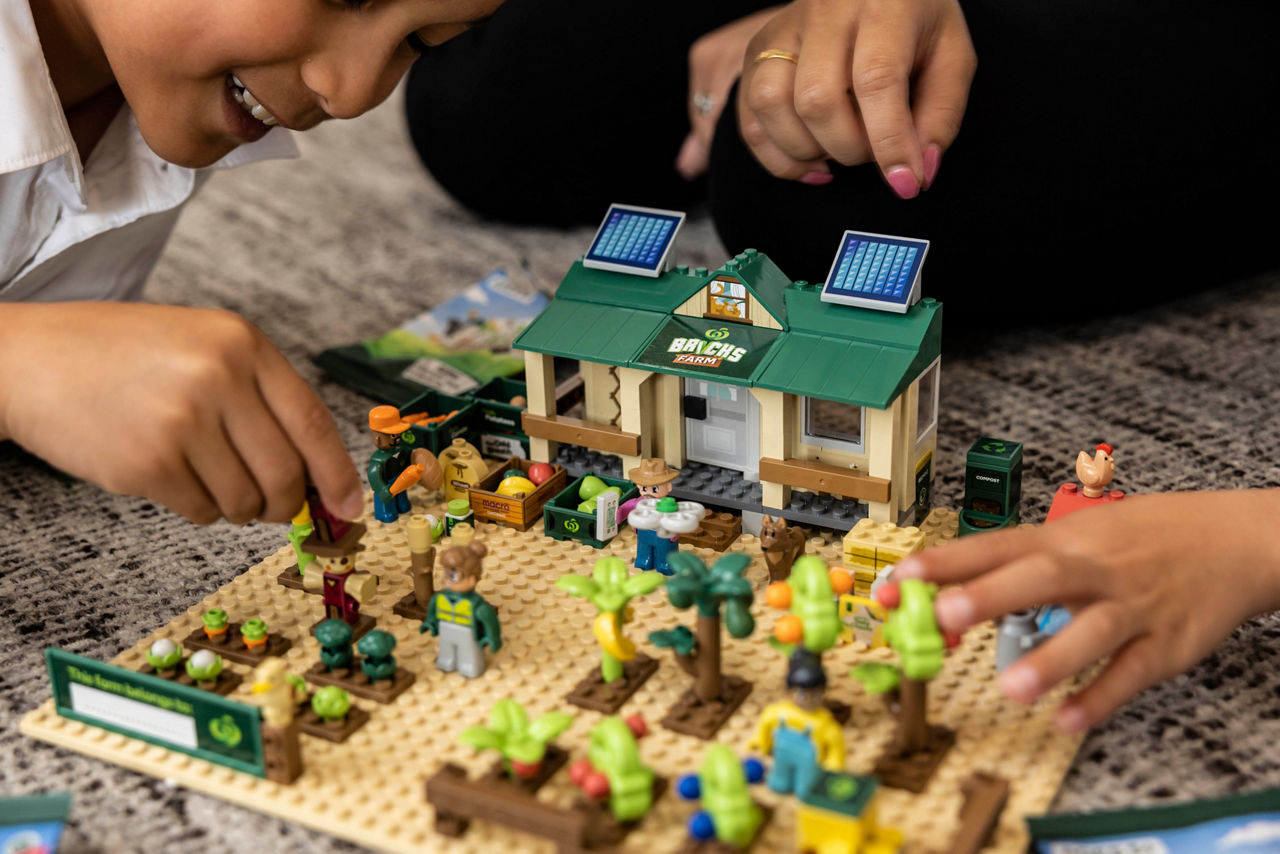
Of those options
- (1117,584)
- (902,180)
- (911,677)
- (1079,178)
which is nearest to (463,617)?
(911,677)

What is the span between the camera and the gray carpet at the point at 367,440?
0.71 m

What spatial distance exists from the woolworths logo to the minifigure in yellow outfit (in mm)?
277

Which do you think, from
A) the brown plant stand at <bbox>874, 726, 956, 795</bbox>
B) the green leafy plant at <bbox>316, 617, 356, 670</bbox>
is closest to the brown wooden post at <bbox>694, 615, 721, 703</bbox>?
the brown plant stand at <bbox>874, 726, 956, 795</bbox>

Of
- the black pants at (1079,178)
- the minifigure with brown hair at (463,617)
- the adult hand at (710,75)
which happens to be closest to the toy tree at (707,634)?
the minifigure with brown hair at (463,617)

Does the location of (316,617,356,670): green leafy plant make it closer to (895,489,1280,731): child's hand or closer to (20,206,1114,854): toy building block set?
(20,206,1114,854): toy building block set

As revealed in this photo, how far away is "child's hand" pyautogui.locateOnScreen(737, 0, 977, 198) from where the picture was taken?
101cm

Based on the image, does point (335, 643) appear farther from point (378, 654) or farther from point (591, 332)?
point (591, 332)

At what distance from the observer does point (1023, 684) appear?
664mm

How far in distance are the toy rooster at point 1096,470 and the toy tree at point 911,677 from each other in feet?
0.78

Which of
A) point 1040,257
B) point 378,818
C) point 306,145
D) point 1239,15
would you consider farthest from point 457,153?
point 378,818

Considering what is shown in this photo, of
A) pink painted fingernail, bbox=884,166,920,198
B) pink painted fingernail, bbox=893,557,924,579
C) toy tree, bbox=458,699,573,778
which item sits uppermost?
pink painted fingernail, bbox=884,166,920,198

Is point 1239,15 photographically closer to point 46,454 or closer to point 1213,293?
point 1213,293

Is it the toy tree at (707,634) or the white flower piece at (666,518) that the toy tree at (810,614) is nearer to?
the toy tree at (707,634)

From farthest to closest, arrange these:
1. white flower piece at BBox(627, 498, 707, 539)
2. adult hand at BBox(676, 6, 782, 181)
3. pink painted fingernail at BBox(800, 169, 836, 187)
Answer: adult hand at BBox(676, 6, 782, 181)
pink painted fingernail at BBox(800, 169, 836, 187)
white flower piece at BBox(627, 498, 707, 539)
